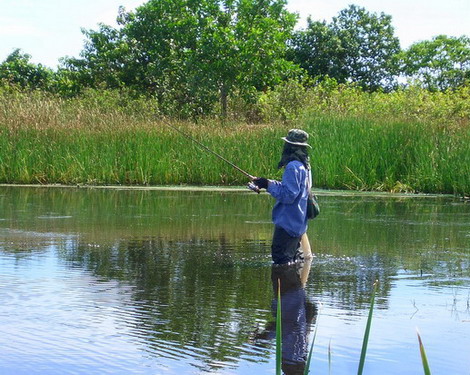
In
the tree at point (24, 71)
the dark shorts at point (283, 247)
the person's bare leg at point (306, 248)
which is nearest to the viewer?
the dark shorts at point (283, 247)

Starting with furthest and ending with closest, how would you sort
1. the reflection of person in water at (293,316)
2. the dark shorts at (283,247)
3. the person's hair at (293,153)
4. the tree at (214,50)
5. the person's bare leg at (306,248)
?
the tree at (214,50)
the person's bare leg at (306,248)
the dark shorts at (283,247)
the person's hair at (293,153)
the reflection of person in water at (293,316)

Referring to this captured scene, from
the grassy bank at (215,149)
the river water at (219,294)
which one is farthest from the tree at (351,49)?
the river water at (219,294)

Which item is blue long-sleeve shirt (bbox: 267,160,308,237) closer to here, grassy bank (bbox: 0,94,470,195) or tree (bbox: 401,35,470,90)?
grassy bank (bbox: 0,94,470,195)

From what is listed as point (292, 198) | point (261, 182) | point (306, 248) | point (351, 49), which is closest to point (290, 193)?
point (292, 198)

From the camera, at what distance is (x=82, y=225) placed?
13.2 metres

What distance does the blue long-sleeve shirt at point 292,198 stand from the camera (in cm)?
891

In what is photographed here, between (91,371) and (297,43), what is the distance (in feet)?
161

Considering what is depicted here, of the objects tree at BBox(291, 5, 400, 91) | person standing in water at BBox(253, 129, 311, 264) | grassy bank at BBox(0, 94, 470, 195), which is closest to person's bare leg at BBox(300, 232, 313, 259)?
person standing in water at BBox(253, 129, 311, 264)

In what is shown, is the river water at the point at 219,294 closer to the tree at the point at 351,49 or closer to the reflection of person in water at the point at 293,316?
the reflection of person in water at the point at 293,316

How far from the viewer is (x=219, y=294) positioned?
779 centimetres

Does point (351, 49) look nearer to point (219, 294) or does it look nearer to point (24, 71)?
point (24, 71)

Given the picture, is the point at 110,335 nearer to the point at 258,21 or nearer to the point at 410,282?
the point at 410,282

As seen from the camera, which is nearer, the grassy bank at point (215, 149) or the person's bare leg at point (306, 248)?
A: the person's bare leg at point (306, 248)

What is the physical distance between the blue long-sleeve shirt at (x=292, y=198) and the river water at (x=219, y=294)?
45 cm
